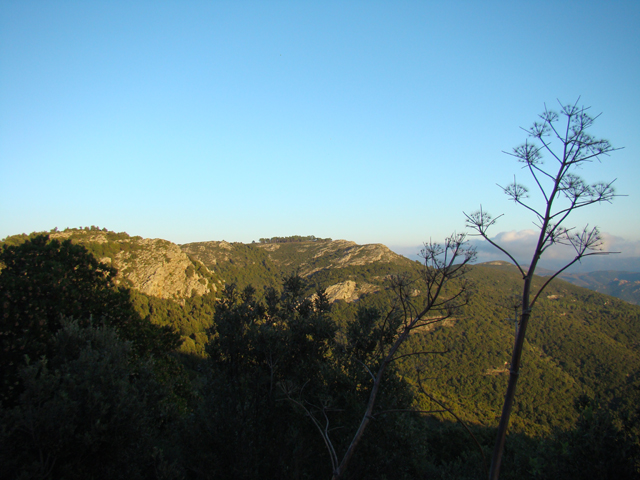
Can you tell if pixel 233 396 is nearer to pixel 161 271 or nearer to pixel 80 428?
pixel 80 428

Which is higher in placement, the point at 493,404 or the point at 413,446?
the point at 413,446

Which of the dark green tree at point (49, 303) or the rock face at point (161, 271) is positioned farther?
the rock face at point (161, 271)

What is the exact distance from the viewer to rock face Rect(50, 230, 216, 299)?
2179 inches

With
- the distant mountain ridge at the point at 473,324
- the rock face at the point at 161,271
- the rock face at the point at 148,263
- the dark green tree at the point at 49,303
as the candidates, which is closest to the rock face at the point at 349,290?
the distant mountain ridge at the point at 473,324

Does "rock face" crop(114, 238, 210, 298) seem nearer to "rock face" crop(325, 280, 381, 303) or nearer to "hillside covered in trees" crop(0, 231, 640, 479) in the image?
"hillside covered in trees" crop(0, 231, 640, 479)

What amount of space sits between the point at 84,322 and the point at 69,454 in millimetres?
9115

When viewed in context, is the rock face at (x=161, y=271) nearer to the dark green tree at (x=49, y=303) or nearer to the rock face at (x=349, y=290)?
the dark green tree at (x=49, y=303)

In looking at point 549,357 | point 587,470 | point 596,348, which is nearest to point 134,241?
point 587,470

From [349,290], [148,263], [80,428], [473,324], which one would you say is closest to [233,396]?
[80,428]

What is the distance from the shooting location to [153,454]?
8.98m

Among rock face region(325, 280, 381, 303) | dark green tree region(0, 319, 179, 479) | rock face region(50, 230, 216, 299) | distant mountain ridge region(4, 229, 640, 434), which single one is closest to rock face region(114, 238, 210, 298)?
rock face region(50, 230, 216, 299)

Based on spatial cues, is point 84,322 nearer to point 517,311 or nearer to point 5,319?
point 5,319

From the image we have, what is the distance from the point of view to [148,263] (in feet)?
195

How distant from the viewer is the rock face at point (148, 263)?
5534cm
